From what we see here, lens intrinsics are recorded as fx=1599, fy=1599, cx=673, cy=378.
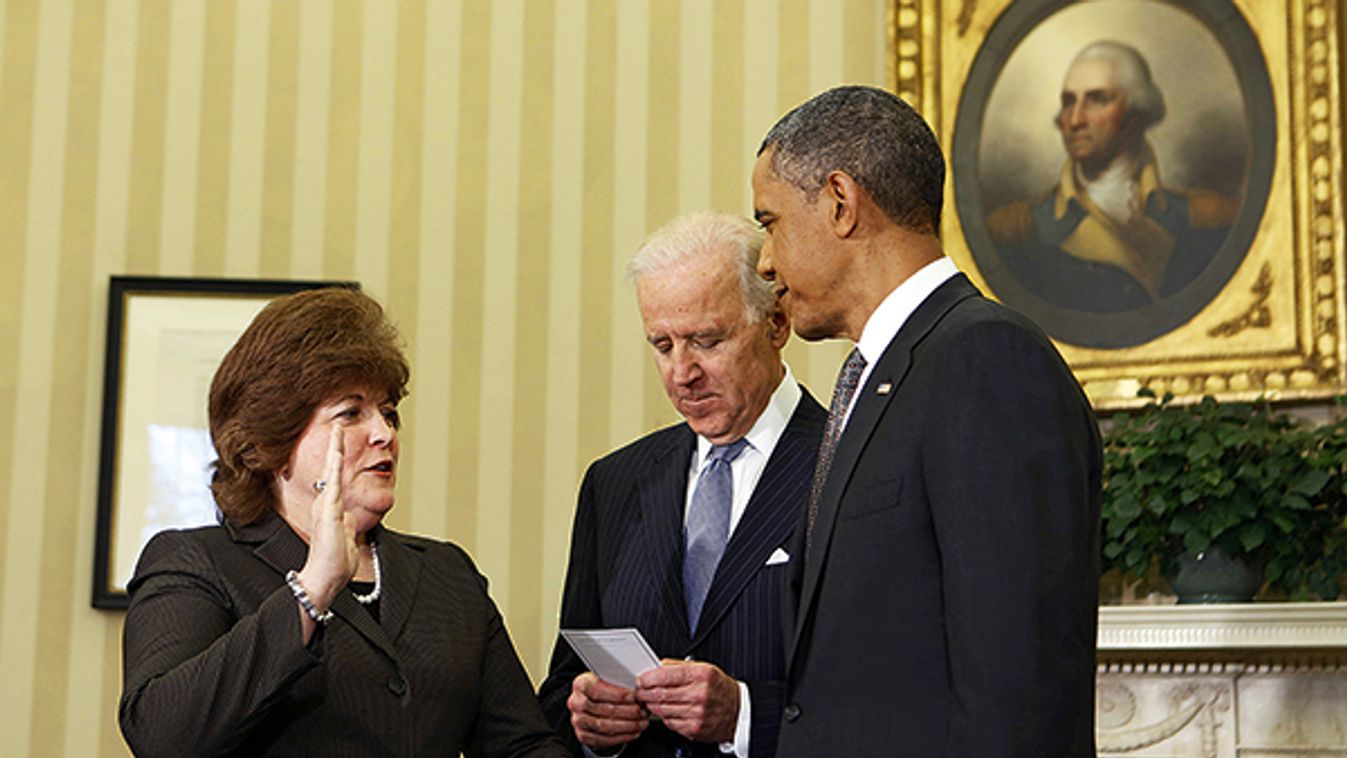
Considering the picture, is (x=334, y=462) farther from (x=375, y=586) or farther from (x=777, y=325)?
(x=777, y=325)

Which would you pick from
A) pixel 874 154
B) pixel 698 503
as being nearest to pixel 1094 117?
pixel 698 503

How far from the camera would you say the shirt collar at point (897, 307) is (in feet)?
6.84

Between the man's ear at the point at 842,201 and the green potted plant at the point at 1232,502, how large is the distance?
6.73 ft

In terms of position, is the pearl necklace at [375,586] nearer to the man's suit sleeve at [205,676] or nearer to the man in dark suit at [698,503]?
the man's suit sleeve at [205,676]

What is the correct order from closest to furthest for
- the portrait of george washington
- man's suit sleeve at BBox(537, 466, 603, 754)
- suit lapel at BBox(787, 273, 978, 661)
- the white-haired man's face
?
suit lapel at BBox(787, 273, 978, 661), man's suit sleeve at BBox(537, 466, 603, 754), the portrait of george washington, the white-haired man's face

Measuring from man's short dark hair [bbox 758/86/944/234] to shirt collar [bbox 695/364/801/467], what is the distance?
749 millimetres

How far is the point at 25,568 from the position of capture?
4320 mm

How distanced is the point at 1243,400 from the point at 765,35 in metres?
1.71

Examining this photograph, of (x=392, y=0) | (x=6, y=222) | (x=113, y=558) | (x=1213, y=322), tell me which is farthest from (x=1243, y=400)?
(x=6, y=222)

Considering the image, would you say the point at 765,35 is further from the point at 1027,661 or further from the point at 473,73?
the point at 1027,661

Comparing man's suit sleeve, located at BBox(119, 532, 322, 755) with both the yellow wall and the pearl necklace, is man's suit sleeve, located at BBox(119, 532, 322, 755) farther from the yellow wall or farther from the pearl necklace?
the yellow wall

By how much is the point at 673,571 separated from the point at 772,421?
321 millimetres

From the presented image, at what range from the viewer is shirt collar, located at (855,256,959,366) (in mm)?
2084

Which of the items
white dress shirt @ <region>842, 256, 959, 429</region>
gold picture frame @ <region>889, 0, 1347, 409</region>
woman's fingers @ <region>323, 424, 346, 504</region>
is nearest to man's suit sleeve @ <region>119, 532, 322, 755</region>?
woman's fingers @ <region>323, 424, 346, 504</region>
